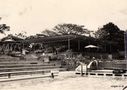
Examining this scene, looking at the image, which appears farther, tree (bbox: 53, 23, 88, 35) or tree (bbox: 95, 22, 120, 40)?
tree (bbox: 53, 23, 88, 35)

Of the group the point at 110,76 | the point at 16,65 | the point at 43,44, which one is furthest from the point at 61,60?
the point at 43,44

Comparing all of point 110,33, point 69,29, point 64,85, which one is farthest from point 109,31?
point 64,85

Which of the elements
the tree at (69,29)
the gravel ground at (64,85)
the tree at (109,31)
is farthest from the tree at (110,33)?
the gravel ground at (64,85)

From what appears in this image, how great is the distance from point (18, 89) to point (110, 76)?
32.0 feet

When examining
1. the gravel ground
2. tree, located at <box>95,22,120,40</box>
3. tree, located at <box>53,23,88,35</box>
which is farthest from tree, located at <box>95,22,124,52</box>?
the gravel ground

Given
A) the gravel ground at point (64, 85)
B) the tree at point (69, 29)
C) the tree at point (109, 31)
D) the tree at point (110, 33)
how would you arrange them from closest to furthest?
the gravel ground at point (64, 85) < the tree at point (110, 33) < the tree at point (109, 31) < the tree at point (69, 29)

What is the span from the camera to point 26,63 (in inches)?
1110

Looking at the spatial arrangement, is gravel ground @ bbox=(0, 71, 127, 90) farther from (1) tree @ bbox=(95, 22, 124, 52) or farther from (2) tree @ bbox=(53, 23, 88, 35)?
(2) tree @ bbox=(53, 23, 88, 35)

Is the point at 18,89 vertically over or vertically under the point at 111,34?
under

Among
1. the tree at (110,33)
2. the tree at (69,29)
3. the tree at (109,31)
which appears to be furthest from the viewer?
the tree at (69,29)

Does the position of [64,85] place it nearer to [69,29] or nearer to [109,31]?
[109,31]

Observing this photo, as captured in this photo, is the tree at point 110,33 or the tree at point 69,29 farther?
the tree at point 69,29

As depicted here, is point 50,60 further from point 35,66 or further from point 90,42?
point 90,42

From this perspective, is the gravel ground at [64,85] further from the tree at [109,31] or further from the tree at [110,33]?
the tree at [109,31]
